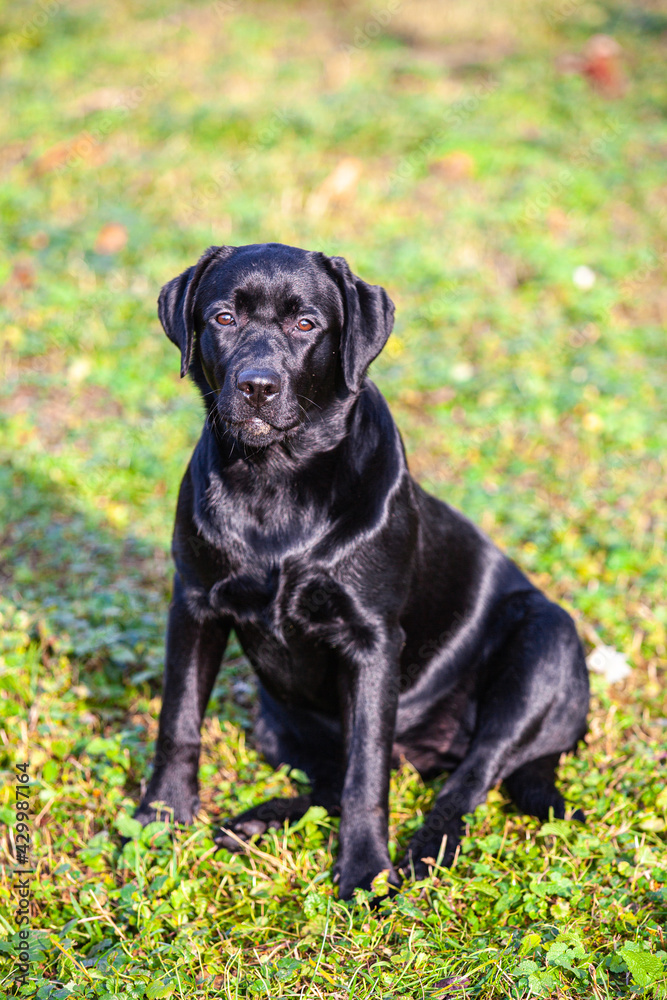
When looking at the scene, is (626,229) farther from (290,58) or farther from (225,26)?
(225,26)

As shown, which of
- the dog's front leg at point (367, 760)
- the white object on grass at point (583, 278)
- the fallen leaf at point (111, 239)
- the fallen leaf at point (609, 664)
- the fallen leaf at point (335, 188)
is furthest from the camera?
the fallen leaf at point (335, 188)

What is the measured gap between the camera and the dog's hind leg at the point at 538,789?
2863mm

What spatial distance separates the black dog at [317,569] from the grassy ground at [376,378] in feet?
0.52

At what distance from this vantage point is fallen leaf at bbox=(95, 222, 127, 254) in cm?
798

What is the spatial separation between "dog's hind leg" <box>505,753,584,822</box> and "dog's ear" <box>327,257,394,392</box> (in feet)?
4.77

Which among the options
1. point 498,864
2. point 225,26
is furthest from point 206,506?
point 225,26

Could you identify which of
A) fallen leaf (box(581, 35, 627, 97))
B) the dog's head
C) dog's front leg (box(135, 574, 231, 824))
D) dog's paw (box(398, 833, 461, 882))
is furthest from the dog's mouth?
fallen leaf (box(581, 35, 627, 97))

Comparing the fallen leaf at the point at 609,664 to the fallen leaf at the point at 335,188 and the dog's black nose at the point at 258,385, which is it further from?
the fallen leaf at the point at 335,188

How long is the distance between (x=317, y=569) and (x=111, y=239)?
626 centimetres

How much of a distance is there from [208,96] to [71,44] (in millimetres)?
3135

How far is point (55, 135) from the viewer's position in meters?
9.88

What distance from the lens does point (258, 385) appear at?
2557 mm

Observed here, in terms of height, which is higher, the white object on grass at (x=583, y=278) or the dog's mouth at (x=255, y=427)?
the dog's mouth at (x=255, y=427)

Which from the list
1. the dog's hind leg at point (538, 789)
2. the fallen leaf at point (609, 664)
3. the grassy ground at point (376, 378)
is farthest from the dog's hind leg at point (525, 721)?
the fallen leaf at point (609, 664)
